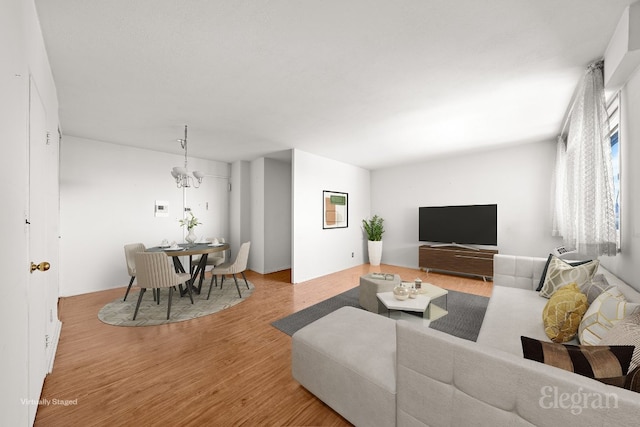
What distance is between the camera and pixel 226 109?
296cm

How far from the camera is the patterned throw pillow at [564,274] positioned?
6.81ft

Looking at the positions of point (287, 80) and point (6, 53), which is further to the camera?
point (287, 80)

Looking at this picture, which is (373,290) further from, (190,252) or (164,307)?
(164,307)

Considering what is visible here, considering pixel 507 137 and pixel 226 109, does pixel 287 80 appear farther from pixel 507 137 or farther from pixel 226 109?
pixel 507 137

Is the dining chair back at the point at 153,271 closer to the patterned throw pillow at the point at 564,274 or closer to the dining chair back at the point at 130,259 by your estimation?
the dining chair back at the point at 130,259

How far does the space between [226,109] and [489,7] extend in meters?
2.65

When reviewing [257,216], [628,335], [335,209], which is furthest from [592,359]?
[257,216]

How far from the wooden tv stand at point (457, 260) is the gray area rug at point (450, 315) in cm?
108

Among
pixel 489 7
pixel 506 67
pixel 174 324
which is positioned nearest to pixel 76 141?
pixel 174 324

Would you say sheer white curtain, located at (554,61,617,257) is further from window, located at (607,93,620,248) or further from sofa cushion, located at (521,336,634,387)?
sofa cushion, located at (521,336,634,387)

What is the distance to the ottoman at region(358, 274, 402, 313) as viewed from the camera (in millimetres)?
3023

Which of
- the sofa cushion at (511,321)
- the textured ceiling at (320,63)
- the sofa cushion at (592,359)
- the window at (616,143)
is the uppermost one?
the textured ceiling at (320,63)

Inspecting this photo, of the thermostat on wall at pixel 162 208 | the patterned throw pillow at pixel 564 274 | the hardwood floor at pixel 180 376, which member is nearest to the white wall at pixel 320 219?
the hardwood floor at pixel 180 376

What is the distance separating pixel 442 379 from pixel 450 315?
7.85ft
